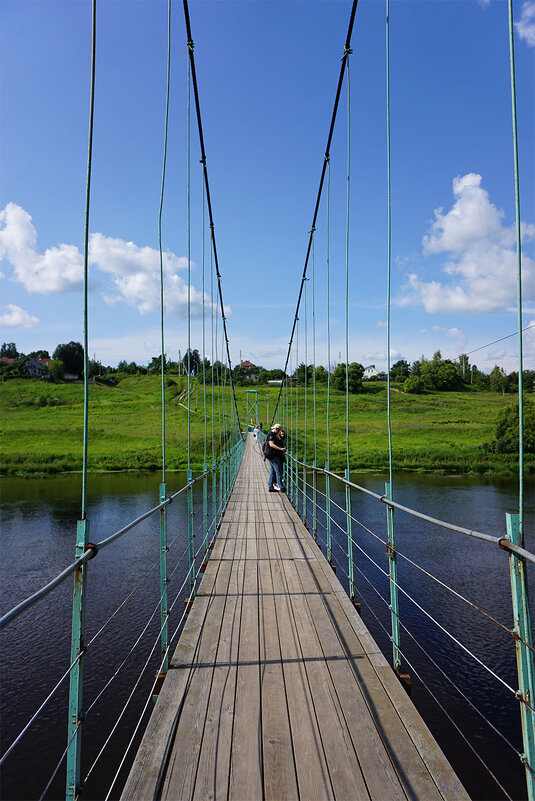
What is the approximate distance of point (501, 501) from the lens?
1511 cm

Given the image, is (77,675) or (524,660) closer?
(524,660)

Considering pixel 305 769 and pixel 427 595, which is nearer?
pixel 305 769

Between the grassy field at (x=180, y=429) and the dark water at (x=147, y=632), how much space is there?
11.2 metres

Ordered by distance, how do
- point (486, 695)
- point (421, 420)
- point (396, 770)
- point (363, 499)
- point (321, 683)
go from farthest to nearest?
point (421, 420), point (363, 499), point (486, 695), point (321, 683), point (396, 770)

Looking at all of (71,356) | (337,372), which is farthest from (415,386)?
(71,356)

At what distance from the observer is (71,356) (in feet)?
182

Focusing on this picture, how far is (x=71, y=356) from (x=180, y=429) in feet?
89.4

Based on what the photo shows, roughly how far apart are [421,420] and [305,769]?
37.0m

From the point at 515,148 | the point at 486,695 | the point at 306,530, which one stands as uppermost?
the point at 515,148

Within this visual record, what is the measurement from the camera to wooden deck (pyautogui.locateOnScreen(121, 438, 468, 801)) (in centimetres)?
148

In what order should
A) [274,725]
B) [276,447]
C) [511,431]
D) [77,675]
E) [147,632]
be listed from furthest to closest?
1. [511,431]
2. [276,447]
3. [147,632]
4. [274,725]
5. [77,675]

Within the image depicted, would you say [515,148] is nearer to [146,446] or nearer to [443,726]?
[443,726]

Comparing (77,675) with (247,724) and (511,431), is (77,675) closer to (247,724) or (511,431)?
(247,724)

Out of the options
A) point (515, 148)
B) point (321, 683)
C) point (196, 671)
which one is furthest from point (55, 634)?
point (515, 148)
